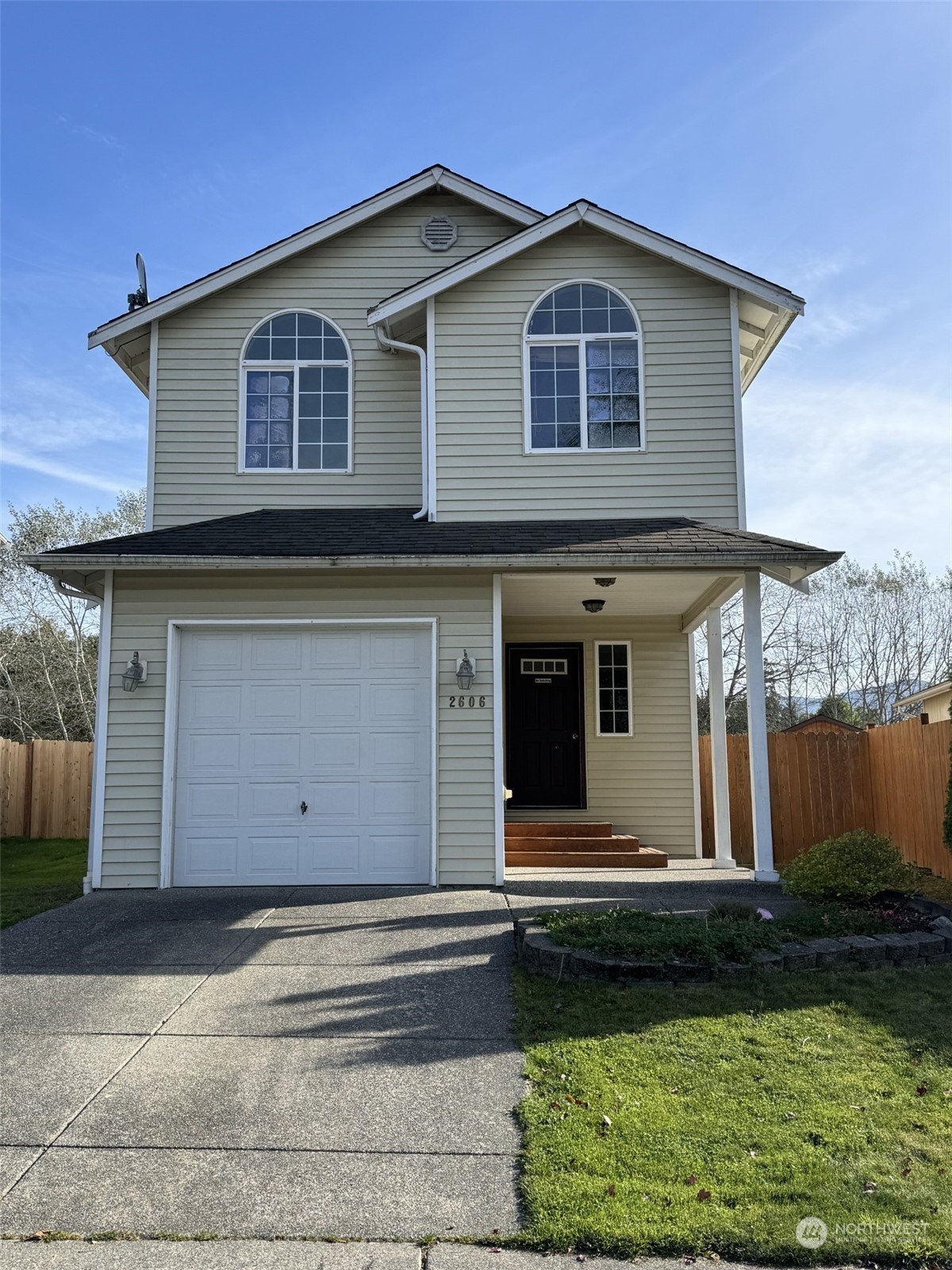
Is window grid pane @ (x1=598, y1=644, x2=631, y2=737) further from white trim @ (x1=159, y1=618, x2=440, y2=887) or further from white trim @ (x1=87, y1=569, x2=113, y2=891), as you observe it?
white trim @ (x1=87, y1=569, x2=113, y2=891)

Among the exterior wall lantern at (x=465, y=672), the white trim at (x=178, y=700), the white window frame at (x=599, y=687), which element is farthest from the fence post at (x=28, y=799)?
the exterior wall lantern at (x=465, y=672)

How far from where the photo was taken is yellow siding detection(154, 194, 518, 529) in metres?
11.0

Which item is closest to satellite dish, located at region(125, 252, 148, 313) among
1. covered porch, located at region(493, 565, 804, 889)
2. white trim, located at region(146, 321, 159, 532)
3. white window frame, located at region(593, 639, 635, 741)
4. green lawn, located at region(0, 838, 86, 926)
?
white trim, located at region(146, 321, 159, 532)

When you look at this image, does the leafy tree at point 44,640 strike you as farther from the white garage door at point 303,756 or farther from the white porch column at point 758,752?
the white porch column at point 758,752

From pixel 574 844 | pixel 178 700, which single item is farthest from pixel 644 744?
pixel 178 700

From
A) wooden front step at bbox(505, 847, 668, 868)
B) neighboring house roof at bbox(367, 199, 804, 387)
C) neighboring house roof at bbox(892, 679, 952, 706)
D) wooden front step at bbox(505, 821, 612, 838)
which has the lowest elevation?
wooden front step at bbox(505, 847, 668, 868)

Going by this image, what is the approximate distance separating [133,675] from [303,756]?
1.79 metres

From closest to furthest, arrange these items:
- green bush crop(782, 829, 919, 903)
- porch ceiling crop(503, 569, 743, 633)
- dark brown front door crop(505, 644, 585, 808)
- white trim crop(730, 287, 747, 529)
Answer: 1. green bush crop(782, 829, 919, 903)
2. porch ceiling crop(503, 569, 743, 633)
3. white trim crop(730, 287, 747, 529)
4. dark brown front door crop(505, 644, 585, 808)

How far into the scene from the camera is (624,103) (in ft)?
33.1

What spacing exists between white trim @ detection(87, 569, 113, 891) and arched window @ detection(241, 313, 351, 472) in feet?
8.49

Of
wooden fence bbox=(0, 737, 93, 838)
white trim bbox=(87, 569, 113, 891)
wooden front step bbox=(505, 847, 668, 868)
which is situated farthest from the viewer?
wooden fence bbox=(0, 737, 93, 838)

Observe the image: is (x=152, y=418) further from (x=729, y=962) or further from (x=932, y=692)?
(x=932, y=692)

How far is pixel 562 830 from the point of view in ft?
37.4

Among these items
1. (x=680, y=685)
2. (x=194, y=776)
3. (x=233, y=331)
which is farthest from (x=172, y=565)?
(x=680, y=685)
